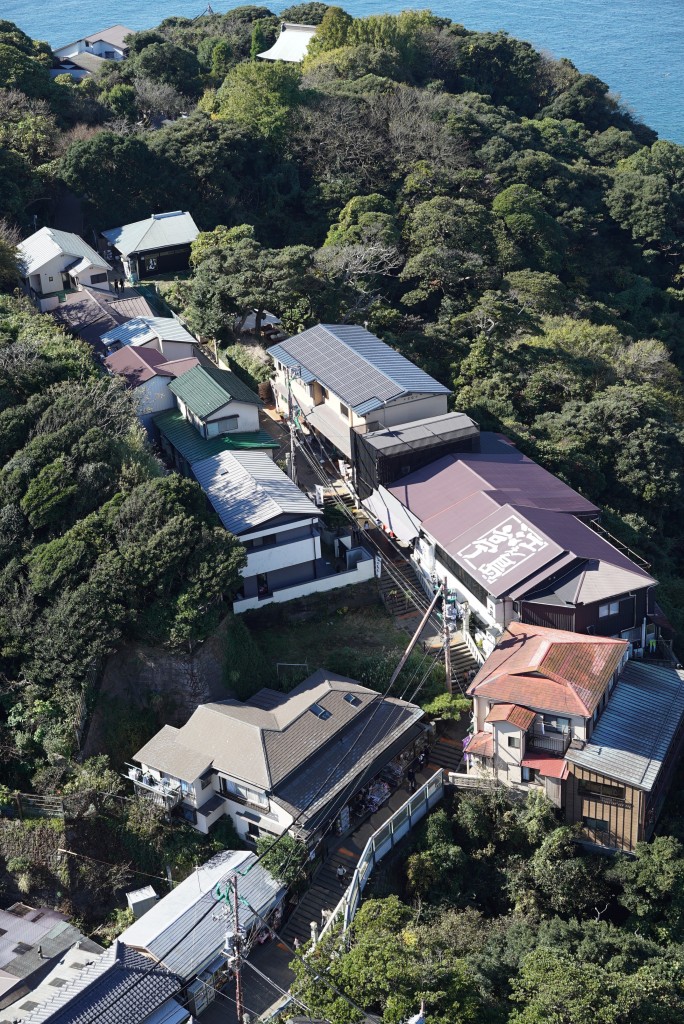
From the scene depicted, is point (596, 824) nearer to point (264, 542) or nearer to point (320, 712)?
point (320, 712)

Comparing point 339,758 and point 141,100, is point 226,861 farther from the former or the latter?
point 141,100

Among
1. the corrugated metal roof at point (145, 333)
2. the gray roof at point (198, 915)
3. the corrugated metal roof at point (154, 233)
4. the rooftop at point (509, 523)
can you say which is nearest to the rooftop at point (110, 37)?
the corrugated metal roof at point (154, 233)

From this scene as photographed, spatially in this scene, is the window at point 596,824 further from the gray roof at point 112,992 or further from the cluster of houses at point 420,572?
the gray roof at point 112,992

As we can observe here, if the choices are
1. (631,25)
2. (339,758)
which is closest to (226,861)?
(339,758)

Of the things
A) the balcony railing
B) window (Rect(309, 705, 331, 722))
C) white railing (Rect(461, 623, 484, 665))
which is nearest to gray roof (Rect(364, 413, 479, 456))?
white railing (Rect(461, 623, 484, 665))

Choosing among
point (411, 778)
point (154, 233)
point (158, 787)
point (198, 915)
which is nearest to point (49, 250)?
point (154, 233)

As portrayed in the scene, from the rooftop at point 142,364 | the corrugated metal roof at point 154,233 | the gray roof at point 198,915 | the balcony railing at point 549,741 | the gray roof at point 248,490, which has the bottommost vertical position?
the gray roof at point 198,915

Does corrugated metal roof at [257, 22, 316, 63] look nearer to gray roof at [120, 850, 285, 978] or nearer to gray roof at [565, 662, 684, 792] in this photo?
gray roof at [565, 662, 684, 792]
